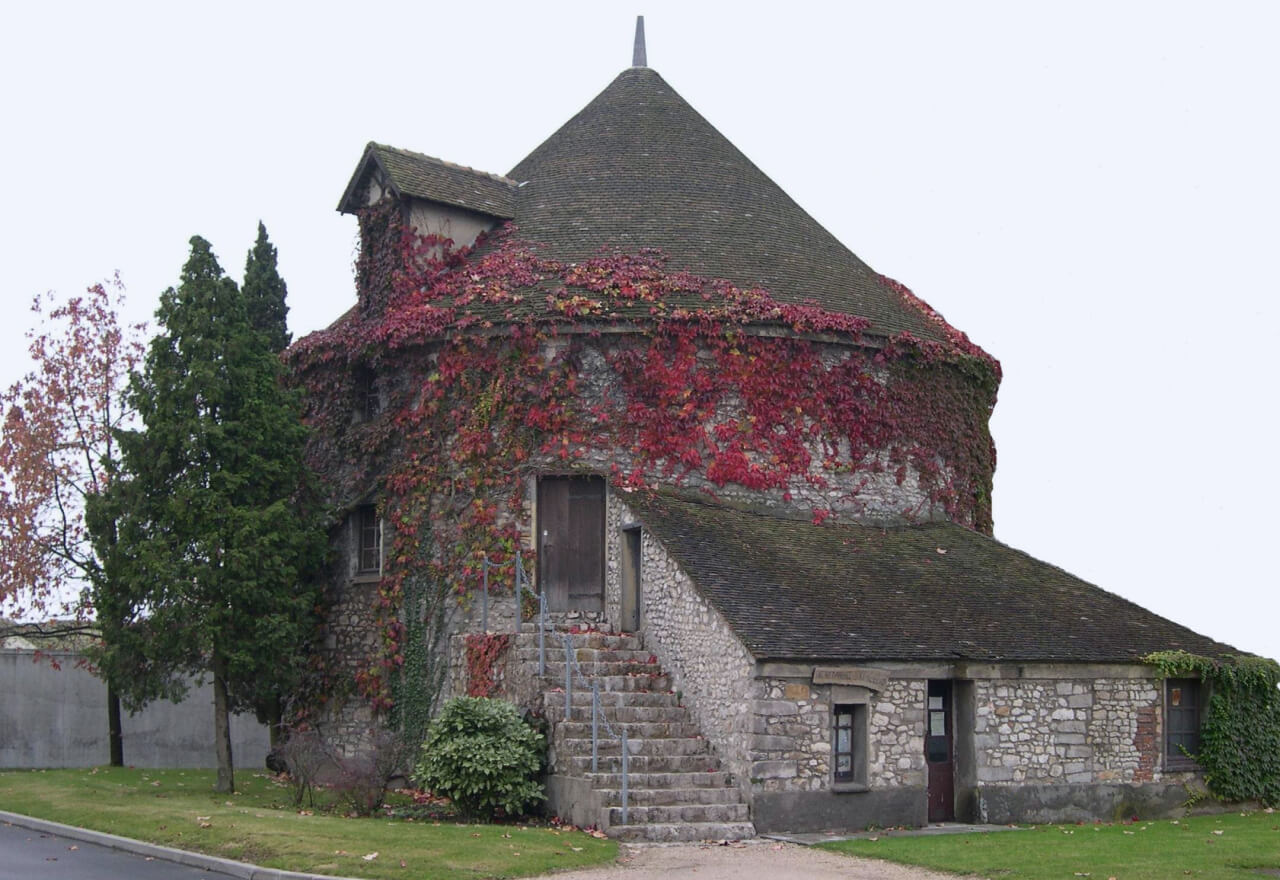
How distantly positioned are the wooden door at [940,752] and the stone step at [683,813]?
304 centimetres

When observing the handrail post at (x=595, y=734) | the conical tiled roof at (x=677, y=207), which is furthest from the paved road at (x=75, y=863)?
the conical tiled roof at (x=677, y=207)

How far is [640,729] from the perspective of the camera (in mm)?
18203

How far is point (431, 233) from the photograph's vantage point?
24609 millimetres

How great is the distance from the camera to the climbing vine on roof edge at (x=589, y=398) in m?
22.1

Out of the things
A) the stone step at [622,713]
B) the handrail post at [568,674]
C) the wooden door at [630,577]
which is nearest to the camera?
the handrail post at [568,674]

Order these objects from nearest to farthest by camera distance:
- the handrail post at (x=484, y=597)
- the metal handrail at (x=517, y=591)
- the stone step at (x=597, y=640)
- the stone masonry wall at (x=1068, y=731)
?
the stone masonry wall at (x=1068, y=731), the stone step at (x=597, y=640), the metal handrail at (x=517, y=591), the handrail post at (x=484, y=597)

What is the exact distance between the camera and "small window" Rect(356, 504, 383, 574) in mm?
23656

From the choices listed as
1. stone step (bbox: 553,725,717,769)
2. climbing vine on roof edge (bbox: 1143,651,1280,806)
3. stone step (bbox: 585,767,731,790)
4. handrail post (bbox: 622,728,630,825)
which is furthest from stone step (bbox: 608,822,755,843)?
Result: climbing vine on roof edge (bbox: 1143,651,1280,806)

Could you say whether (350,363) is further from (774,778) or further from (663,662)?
(774,778)

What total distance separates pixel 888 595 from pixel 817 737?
2.99 meters

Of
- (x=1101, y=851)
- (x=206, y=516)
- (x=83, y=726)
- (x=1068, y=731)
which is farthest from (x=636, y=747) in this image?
(x=83, y=726)

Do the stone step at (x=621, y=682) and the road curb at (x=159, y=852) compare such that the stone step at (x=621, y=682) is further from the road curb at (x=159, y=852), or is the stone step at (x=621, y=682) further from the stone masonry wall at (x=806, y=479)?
the road curb at (x=159, y=852)

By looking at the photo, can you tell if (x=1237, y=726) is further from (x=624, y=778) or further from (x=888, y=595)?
(x=624, y=778)

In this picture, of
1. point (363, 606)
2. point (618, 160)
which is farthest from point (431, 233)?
point (363, 606)
